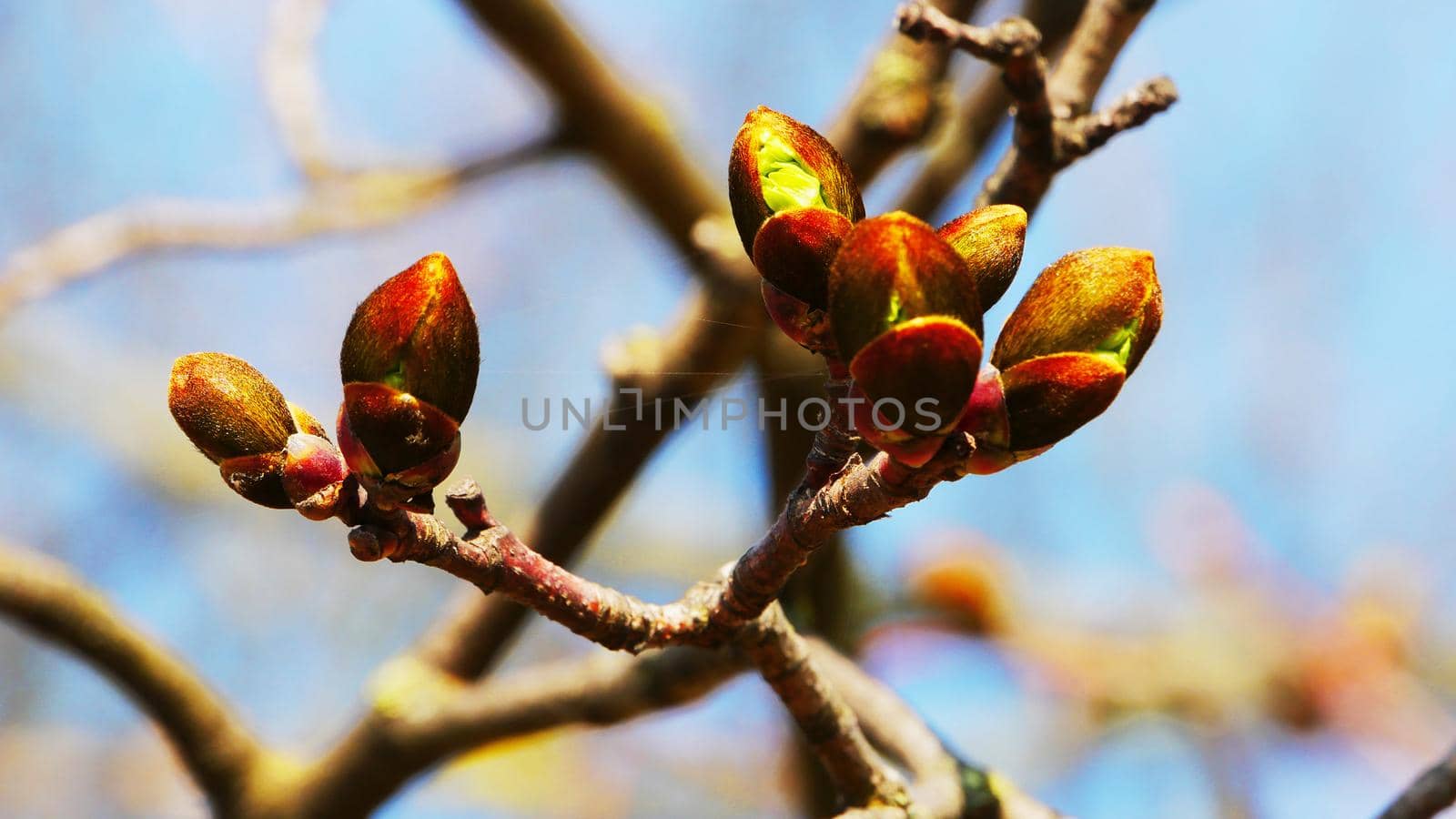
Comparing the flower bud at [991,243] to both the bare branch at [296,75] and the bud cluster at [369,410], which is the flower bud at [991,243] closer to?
the bud cluster at [369,410]

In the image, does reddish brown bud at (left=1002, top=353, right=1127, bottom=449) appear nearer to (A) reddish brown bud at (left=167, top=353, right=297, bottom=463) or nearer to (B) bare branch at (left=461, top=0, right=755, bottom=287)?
(A) reddish brown bud at (left=167, top=353, right=297, bottom=463)

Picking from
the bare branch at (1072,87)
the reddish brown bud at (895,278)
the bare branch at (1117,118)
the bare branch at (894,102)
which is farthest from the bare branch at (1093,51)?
the reddish brown bud at (895,278)

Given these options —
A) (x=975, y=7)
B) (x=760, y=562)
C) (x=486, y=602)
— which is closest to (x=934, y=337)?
(x=760, y=562)

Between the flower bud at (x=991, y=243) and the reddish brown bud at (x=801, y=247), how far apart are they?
0.10m

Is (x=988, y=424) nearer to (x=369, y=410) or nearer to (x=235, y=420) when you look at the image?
(x=369, y=410)

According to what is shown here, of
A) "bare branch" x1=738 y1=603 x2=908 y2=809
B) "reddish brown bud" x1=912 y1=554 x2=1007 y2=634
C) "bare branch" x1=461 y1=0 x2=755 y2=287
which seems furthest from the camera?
"reddish brown bud" x1=912 y1=554 x2=1007 y2=634

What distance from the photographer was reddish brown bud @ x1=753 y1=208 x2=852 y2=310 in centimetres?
92

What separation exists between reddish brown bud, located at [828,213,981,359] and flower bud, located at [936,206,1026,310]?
121 mm

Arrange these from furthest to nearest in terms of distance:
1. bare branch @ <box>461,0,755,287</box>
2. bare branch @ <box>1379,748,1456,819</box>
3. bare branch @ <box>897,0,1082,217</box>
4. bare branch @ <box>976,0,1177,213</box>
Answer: bare branch @ <box>461,0,755,287</box>
bare branch @ <box>897,0,1082,217</box>
bare branch @ <box>976,0,1177,213</box>
bare branch @ <box>1379,748,1456,819</box>

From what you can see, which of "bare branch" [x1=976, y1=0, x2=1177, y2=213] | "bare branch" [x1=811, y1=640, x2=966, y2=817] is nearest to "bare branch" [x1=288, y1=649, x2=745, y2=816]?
"bare branch" [x1=811, y1=640, x2=966, y2=817]

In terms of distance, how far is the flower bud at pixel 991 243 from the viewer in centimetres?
97

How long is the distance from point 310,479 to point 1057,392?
581 mm

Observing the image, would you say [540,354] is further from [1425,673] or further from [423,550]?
[1425,673]

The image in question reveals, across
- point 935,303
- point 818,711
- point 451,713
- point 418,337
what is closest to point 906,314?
point 935,303
